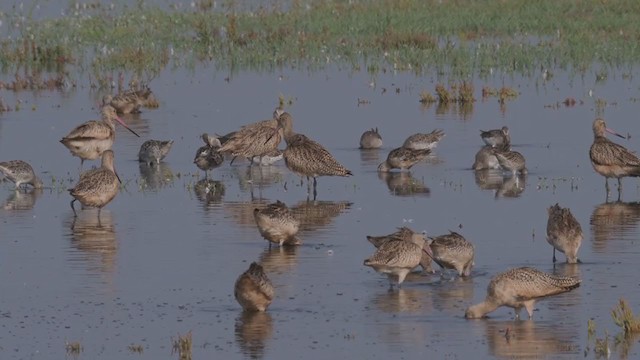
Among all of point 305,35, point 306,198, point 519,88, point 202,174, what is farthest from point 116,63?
point 306,198

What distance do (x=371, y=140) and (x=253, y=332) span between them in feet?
42.4

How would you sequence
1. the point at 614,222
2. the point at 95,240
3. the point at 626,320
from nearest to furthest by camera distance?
the point at 626,320 < the point at 95,240 < the point at 614,222

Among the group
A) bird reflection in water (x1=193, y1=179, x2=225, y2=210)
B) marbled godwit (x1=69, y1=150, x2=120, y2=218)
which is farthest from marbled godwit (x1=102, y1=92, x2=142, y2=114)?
marbled godwit (x1=69, y1=150, x2=120, y2=218)

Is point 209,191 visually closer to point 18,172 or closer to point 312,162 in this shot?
point 312,162

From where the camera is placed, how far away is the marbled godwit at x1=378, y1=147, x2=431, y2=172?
24.4m

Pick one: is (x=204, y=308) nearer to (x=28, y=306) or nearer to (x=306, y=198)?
(x=28, y=306)

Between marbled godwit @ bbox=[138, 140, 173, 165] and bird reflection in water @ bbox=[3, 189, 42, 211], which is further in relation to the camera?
marbled godwit @ bbox=[138, 140, 173, 165]

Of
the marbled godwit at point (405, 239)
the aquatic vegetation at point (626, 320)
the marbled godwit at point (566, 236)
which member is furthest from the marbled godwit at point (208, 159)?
the aquatic vegetation at point (626, 320)

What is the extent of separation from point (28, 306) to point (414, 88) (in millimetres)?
20235

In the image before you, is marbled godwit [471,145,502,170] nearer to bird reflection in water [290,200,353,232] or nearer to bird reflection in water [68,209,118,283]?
bird reflection in water [290,200,353,232]

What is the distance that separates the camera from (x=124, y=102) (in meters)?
31.9

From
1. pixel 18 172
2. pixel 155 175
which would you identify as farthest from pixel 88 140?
pixel 18 172

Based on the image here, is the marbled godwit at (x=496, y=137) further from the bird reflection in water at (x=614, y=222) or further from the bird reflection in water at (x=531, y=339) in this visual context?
the bird reflection in water at (x=531, y=339)

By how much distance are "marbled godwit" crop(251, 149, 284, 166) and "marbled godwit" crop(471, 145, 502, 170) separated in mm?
2934
